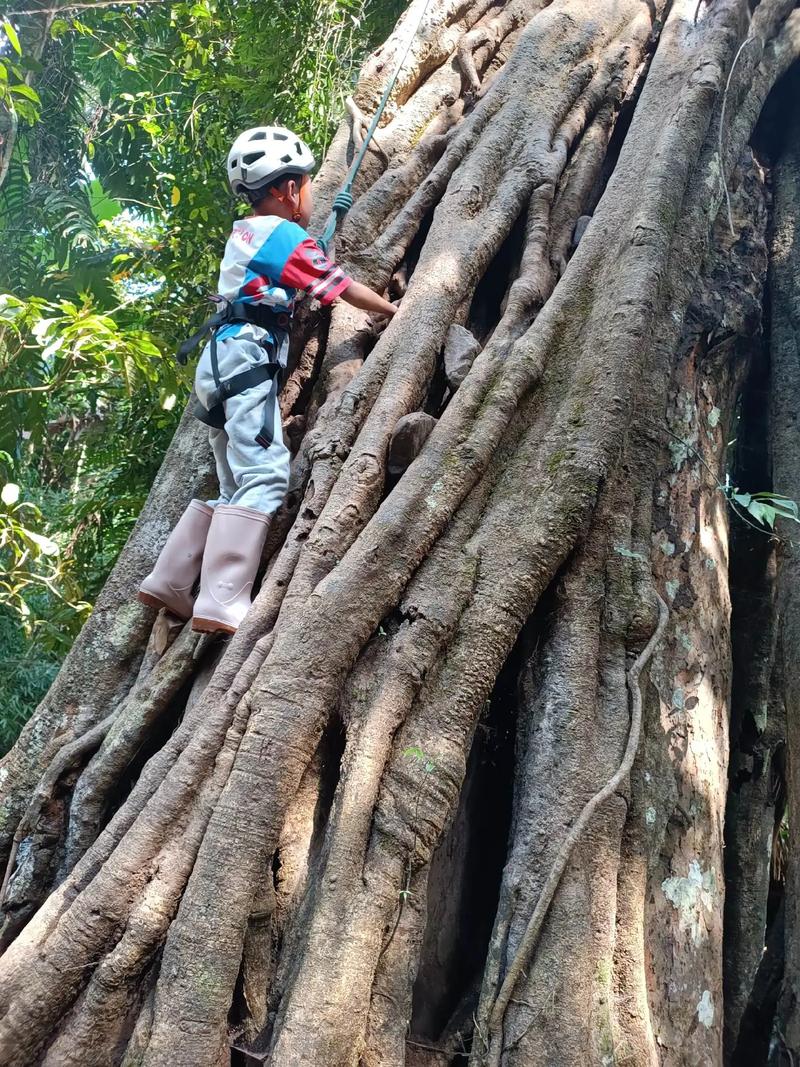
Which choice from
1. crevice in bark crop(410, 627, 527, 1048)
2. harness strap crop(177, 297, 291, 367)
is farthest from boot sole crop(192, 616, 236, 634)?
harness strap crop(177, 297, 291, 367)

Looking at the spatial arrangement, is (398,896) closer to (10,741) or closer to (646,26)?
(646,26)

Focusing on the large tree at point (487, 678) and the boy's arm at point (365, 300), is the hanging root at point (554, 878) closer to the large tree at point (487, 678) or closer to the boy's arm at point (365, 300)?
the large tree at point (487, 678)

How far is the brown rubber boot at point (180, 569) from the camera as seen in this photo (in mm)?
2879

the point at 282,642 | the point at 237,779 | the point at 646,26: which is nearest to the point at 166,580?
the point at 282,642

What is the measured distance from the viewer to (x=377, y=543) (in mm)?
2408

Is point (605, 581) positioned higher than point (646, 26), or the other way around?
point (646, 26)

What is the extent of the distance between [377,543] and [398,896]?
2.71 ft

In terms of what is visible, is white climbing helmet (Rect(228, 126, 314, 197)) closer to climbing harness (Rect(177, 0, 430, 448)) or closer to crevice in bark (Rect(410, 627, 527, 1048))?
climbing harness (Rect(177, 0, 430, 448))

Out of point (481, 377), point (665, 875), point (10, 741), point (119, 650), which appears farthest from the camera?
point (10, 741)

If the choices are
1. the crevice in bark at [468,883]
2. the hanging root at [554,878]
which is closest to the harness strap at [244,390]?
the crevice in bark at [468,883]

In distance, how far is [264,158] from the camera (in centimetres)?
329

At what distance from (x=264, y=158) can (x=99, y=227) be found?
17.0 feet

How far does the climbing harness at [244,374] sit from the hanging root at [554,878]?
1.31m

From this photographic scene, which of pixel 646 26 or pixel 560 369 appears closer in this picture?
pixel 560 369
